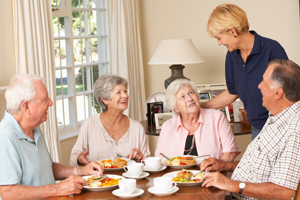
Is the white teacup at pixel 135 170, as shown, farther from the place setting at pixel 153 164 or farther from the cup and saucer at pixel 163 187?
the cup and saucer at pixel 163 187

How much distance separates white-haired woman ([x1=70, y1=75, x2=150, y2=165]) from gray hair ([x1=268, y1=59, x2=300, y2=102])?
4.05ft

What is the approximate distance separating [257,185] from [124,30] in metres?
3.26

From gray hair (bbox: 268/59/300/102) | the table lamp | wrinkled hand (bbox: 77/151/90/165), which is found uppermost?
the table lamp

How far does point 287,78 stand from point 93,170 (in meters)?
1.14

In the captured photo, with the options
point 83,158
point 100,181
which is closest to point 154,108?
point 83,158

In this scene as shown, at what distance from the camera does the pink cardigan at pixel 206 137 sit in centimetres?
264

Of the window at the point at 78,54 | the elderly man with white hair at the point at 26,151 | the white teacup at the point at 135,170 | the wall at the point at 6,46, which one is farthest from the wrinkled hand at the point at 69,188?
the window at the point at 78,54

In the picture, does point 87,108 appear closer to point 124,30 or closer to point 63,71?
point 63,71

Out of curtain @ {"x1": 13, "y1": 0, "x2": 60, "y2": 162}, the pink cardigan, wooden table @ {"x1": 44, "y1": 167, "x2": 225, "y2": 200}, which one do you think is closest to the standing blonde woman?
the pink cardigan

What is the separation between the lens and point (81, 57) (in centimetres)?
452

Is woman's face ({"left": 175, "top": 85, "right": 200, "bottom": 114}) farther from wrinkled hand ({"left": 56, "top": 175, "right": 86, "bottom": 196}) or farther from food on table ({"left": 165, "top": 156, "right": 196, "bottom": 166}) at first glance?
wrinkled hand ({"left": 56, "top": 175, "right": 86, "bottom": 196})

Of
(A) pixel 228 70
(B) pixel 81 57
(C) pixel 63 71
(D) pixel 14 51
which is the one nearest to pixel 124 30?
(B) pixel 81 57

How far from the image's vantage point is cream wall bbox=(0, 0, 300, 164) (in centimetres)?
431

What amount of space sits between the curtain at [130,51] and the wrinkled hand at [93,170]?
253 cm
